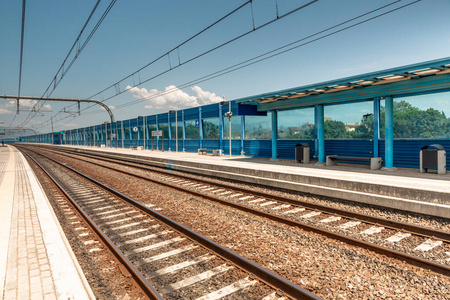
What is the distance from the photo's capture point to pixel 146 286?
3711 millimetres

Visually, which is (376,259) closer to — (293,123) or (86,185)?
(86,185)

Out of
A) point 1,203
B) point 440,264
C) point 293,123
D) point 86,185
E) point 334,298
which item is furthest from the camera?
point 293,123

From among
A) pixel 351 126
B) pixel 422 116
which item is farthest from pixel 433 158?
pixel 351 126

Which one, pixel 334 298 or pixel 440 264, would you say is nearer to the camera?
pixel 334 298

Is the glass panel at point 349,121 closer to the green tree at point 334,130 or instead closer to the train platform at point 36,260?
the green tree at point 334,130

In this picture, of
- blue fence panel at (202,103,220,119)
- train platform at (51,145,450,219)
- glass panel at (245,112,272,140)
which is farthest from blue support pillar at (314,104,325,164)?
blue fence panel at (202,103,220,119)

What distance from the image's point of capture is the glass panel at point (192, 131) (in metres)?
29.1

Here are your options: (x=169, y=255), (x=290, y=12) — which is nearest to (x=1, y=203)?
(x=169, y=255)

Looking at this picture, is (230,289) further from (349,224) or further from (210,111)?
(210,111)

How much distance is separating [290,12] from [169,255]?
8.02 meters

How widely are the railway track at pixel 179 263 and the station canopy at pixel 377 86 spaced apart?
31.6 ft

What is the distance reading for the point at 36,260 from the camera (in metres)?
4.43

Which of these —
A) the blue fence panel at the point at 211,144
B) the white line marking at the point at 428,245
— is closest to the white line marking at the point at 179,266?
the white line marking at the point at 428,245

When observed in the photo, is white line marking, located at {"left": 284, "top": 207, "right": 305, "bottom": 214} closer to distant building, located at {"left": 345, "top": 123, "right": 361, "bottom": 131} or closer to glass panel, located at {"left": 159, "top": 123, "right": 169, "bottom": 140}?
distant building, located at {"left": 345, "top": 123, "right": 361, "bottom": 131}
